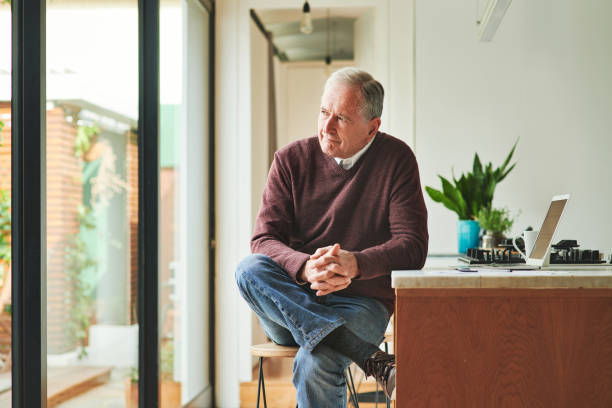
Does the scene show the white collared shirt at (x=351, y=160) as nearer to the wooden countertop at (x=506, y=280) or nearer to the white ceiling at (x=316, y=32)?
the wooden countertop at (x=506, y=280)

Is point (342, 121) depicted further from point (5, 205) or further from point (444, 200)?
point (444, 200)

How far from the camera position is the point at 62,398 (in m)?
2.11

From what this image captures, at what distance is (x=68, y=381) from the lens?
218 centimetres

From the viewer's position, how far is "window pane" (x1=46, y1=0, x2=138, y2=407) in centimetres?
210

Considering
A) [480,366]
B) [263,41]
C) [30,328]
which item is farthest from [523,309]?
[263,41]

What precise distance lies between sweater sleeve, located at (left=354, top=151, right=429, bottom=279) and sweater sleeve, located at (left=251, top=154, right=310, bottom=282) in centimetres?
28

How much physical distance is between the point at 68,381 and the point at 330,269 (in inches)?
41.4

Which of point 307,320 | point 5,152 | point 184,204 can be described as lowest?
point 307,320

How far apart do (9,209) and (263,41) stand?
144 inches

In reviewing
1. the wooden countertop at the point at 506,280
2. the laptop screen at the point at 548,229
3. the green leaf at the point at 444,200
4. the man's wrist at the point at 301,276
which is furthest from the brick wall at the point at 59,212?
the green leaf at the point at 444,200

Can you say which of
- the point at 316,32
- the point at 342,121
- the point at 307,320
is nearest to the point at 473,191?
the point at 342,121

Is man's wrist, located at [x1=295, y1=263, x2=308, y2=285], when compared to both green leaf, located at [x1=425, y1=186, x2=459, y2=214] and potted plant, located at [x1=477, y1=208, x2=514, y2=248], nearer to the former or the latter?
potted plant, located at [x1=477, y1=208, x2=514, y2=248]

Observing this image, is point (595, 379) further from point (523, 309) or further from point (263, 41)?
point (263, 41)

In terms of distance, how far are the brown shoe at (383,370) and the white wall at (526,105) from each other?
6.96ft
